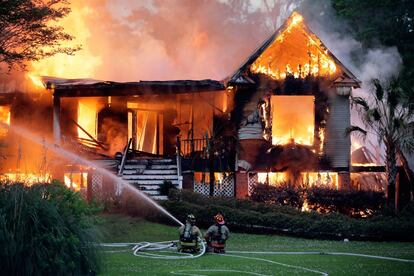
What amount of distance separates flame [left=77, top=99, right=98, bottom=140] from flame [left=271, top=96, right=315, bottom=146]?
8666 millimetres

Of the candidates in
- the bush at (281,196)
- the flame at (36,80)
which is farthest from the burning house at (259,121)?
the bush at (281,196)

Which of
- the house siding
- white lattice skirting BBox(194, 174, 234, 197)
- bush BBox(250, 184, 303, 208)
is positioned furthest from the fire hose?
the house siding

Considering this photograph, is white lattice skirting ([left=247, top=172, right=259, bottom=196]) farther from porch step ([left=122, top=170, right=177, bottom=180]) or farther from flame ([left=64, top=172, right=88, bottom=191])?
flame ([left=64, top=172, right=88, bottom=191])

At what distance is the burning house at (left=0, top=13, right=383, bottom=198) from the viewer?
95.5 ft

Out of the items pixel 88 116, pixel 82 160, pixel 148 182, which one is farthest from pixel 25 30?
pixel 88 116

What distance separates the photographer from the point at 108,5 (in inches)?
1778

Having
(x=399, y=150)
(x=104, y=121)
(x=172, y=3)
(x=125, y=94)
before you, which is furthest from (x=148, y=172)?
(x=172, y=3)

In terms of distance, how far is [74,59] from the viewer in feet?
127

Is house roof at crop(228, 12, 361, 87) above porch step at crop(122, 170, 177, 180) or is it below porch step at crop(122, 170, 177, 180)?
above

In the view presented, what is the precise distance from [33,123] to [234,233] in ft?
44.7

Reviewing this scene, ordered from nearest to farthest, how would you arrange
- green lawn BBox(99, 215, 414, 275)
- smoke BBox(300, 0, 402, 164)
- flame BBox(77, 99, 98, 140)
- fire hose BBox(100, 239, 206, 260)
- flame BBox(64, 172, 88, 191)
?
green lawn BBox(99, 215, 414, 275) → fire hose BBox(100, 239, 206, 260) → flame BBox(64, 172, 88, 191) → flame BBox(77, 99, 98, 140) → smoke BBox(300, 0, 402, 164)

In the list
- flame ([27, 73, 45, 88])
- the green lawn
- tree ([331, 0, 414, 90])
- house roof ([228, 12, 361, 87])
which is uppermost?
tree ([331, 0, 414, 90])

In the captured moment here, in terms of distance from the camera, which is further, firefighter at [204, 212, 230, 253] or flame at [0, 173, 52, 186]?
firefighter at [204, 212, 230, 253]

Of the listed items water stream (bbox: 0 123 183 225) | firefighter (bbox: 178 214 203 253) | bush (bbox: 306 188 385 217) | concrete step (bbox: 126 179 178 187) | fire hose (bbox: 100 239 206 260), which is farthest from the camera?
concrete step (bbox: 126 179 178 187)
